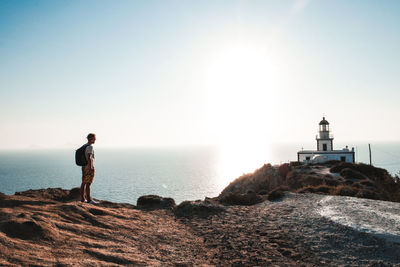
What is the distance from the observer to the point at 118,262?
16.2 feet

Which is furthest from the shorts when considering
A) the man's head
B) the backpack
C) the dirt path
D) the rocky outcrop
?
the rocky outcrop

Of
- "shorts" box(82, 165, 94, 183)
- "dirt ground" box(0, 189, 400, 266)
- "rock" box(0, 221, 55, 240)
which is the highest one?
"shorts" box(82, 165, 94, 183)

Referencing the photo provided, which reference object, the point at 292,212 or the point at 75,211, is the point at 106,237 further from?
the point at 292,212

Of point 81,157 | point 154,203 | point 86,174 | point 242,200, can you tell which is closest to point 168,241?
point 86,174

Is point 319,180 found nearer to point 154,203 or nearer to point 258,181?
point 258,181

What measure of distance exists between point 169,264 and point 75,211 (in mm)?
3836

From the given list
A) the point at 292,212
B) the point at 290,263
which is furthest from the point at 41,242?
the point at 292,212

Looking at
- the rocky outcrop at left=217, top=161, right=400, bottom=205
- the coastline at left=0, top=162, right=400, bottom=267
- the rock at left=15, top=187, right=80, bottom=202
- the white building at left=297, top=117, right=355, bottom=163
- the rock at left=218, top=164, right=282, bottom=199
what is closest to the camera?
the coastline at left=0, top=162, right=400, bottom=267

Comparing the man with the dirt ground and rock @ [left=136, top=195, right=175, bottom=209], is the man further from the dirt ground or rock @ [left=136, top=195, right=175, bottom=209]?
rock @ [left=136, top=195, right=175, bottom=209]

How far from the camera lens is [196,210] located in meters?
11.5

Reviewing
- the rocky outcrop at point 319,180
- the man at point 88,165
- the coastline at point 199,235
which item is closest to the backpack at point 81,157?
the man at point 88,165

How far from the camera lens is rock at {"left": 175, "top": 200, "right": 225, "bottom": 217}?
1113cm

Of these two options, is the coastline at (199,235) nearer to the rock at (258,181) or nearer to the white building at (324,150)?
the rock at (258,181)

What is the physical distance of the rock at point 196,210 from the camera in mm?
11130
